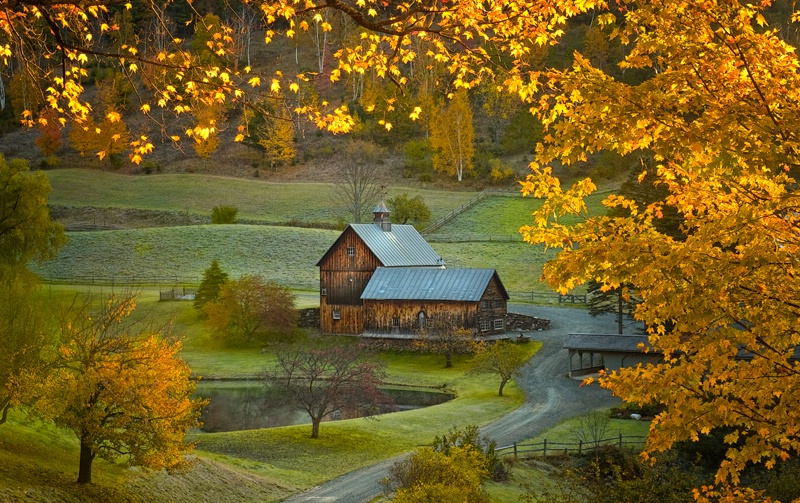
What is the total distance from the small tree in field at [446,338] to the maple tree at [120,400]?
24.3m

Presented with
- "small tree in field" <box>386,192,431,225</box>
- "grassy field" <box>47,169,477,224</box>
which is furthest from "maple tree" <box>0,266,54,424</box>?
"grassy field" <box>47,169,477,224</box>

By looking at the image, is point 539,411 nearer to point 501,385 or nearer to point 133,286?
point 501,385

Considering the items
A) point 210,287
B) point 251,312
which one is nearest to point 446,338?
point 251,312

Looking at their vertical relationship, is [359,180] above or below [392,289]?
above

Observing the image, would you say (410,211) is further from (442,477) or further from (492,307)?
(442,477)

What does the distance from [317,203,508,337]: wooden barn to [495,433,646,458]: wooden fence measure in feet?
59.4

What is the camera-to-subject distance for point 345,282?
50.6 m

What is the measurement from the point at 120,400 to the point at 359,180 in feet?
217

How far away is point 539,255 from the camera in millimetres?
65188

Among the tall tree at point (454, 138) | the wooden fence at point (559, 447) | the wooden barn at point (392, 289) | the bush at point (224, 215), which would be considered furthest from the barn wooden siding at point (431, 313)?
the tall tree at point (454, 138)

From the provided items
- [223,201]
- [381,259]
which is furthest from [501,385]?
[223,201]

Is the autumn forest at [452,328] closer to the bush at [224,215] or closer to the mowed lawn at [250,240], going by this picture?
the mowed lawn at [250,240]

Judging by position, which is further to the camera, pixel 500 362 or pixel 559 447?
pixel 500 362

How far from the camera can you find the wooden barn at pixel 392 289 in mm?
46562
